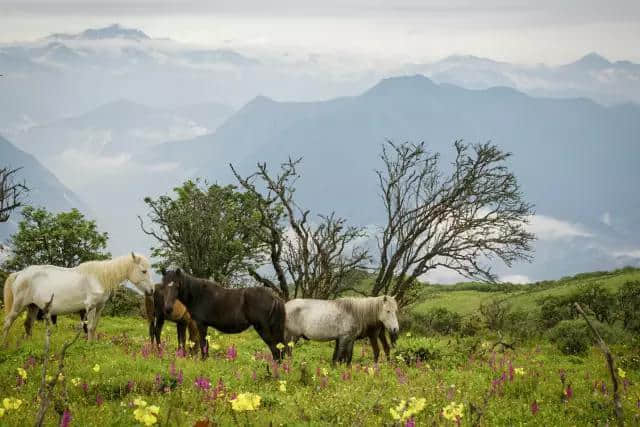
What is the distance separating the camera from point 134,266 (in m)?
16.5

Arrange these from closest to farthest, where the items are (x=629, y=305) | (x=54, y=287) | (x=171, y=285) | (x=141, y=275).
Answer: (x=171, y=285) → (x=54, y=287) → (x=141, y=275) → (x=629, y=305)

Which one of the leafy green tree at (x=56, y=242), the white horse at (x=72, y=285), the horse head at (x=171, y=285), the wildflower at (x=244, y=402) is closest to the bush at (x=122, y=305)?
the leafy green tree at (x=56, y=242)

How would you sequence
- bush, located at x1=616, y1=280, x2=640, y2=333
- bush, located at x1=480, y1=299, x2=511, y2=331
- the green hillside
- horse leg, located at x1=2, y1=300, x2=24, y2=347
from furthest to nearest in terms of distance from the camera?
1. the green hillside
2. bush, located at x1=480, y1=299, x2=511, y2=331
3. bush, located at x1=616, y1=280, x2=640, y2=333
4. horse leg, located at x1=2, y1=300, x2=24, y2=347

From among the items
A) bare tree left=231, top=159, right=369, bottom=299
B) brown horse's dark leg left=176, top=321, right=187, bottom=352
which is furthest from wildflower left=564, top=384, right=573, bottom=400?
bare tree left=231, top=159, right=369, bottom=299

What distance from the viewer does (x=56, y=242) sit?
142 feet

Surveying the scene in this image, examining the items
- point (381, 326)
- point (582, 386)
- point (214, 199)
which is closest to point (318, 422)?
point (582, 386)

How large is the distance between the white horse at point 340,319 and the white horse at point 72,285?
3.94 metres

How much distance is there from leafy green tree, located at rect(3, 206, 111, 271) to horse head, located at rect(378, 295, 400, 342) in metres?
31.1

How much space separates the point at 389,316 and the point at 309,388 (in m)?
4.85

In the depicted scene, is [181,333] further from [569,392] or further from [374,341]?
[569,392]

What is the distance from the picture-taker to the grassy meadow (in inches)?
354

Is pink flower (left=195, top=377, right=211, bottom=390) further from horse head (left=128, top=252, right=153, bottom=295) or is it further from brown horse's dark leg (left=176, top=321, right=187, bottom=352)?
horse head (left=128, top=252, right=153, bottom=295)

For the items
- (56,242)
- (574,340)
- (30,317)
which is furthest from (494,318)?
(56,242)

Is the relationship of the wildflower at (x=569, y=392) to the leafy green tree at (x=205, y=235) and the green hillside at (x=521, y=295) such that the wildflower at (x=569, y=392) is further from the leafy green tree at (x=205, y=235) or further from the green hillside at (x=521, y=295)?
the leafy green tree at (x=205, y=235)
